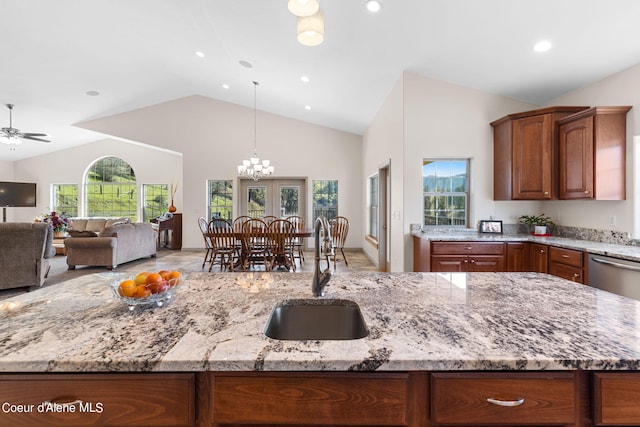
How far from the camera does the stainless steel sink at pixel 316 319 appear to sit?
1.19m

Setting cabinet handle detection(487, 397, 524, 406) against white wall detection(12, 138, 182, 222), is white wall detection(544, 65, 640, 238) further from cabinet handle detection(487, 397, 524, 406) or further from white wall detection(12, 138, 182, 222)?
white wall detection(12, 138, 182, 222)

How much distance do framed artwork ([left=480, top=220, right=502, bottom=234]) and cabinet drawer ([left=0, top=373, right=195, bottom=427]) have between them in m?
3.98

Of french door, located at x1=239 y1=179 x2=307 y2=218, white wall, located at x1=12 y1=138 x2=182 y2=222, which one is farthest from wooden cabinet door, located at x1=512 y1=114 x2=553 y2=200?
white wall, located at x1=12 y1=138 x2=182 y2=222

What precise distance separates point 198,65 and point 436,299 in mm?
5851

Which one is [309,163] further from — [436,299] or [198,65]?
[436,299]

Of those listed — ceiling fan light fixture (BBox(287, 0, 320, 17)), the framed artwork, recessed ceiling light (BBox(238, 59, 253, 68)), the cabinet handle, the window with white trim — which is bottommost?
the cabinet handle

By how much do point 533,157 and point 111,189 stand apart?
975 cm

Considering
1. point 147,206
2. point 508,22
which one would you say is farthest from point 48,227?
point 508,22

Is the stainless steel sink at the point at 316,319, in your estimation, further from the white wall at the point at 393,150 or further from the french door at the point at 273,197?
the french door at the point at 273,197

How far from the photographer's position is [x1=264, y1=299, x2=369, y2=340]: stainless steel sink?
3.89ft

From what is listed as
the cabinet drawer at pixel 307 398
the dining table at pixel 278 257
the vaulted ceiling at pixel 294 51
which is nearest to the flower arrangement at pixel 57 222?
the vaulted ceiling at pixel 294 51

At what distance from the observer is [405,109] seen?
12.9 feet

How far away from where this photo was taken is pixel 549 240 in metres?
3.23

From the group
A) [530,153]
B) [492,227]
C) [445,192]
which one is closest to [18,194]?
[445,192]
